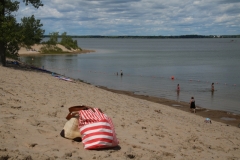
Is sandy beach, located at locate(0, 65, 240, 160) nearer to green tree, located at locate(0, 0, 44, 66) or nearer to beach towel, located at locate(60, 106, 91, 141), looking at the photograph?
beach towel, located at locate(60, 106, 91, 141)

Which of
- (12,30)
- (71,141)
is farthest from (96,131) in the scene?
(12,30)

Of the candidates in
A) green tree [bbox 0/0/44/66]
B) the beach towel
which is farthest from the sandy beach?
green tree [bbox 0/0/44/66]

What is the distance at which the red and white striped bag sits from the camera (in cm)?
658

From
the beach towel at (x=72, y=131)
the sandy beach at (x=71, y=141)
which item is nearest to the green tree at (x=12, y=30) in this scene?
the sandy beach at (x=71, y=141)

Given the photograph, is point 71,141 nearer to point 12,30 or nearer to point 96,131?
point 96,131

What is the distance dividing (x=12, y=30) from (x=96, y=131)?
17893 millimetres

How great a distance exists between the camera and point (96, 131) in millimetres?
6617

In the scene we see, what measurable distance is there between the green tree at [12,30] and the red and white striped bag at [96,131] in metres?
16.9

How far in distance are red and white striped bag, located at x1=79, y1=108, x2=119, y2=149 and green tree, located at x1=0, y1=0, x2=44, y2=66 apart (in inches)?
665

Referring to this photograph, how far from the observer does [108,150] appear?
22.1 feet

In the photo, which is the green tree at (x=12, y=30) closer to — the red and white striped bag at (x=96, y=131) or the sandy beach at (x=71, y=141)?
the sandy beach at (x=71, y=141)

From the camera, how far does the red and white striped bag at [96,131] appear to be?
21.6 feet

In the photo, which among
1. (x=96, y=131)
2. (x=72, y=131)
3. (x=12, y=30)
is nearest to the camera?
(x=96, y=131)

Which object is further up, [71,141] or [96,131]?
[96,131]
